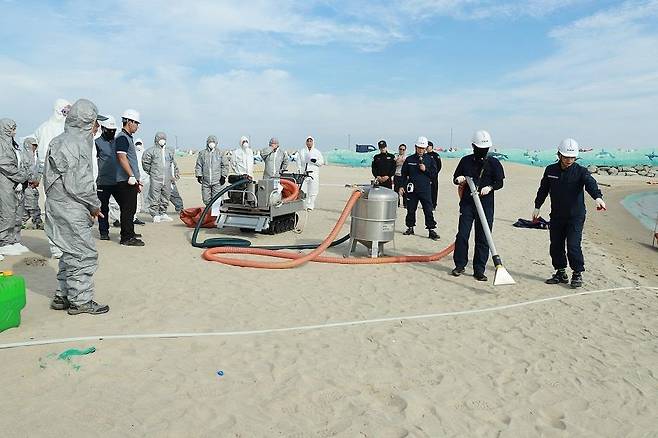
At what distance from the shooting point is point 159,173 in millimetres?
10609

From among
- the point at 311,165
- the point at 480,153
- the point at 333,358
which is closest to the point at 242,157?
the point at 311,165

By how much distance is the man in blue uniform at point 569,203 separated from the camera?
19.3ft

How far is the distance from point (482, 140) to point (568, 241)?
1571 millimetres

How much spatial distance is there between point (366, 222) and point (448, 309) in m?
2.31

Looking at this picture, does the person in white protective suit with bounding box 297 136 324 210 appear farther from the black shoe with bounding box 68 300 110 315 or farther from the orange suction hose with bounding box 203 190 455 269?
the black shoe with bounding box 68 300 110 315

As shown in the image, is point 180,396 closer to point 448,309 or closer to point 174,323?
point 174,323

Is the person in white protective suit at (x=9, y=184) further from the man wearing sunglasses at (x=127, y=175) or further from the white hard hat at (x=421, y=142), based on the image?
the white hard hat at (x=421, y=142)

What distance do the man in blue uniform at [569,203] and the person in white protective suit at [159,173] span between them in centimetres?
762

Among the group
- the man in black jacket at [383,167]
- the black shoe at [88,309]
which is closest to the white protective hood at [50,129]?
the black shoe at [88,309]

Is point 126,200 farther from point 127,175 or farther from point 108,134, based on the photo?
point 108,134

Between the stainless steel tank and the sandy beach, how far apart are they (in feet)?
2.03

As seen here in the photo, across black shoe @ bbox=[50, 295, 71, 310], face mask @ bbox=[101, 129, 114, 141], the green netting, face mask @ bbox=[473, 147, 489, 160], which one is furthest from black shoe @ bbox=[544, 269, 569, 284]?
the green netting

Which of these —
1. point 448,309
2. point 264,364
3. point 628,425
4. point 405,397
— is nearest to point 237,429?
point 264,364

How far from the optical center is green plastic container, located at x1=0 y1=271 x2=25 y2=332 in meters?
3.92
